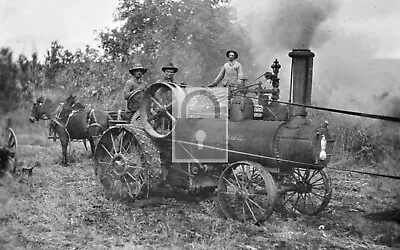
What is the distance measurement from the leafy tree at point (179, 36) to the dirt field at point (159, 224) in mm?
6573

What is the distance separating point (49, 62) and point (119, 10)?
4.14 meters

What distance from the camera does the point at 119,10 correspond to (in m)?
15.2

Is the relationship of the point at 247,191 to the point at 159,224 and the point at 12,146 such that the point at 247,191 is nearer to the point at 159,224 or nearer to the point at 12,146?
the point at 159,224

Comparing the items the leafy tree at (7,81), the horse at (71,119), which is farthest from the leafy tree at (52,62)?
the leafy tree at (7,81)

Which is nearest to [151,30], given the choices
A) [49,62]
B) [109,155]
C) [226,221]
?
[49,62]

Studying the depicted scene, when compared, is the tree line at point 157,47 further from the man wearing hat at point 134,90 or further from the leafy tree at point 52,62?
the man wearing hat at point 134,90

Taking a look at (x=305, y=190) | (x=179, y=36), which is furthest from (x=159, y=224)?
(x=179, y=36)

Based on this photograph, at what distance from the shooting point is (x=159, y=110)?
7113 mm

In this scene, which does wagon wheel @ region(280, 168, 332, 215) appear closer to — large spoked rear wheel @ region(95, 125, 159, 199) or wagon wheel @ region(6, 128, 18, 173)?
large spoked rear wheel @ region(95, 125, 159, 199)

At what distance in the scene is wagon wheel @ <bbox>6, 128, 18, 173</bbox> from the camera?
765 cm

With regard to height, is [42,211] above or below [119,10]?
below

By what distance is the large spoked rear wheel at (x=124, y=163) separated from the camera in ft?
23.0

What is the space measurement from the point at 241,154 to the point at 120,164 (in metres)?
2.15

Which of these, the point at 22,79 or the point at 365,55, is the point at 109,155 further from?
the point at 365,55
